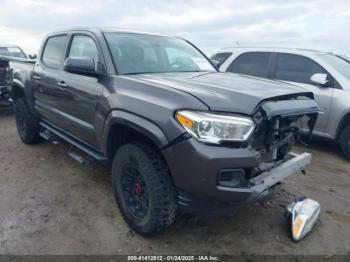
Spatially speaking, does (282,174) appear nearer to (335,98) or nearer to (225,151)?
(225,151)

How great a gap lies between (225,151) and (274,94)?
71cm

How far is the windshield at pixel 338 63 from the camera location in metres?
5.52

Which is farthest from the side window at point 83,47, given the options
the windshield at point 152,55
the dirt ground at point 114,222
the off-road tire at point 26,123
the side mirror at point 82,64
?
the off-road tire at point 26,123

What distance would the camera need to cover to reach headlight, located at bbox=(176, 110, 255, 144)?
234 cm

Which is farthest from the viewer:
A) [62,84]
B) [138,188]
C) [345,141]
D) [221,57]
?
[221,57]

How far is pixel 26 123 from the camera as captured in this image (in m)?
5.54

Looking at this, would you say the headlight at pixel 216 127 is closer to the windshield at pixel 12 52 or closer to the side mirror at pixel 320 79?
the side mirror at pixel 320 79

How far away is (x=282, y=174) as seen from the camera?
2.77m

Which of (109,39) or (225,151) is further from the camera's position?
(109,39)

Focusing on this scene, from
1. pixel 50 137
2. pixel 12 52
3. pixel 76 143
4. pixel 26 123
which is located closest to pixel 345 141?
pixel 76 143

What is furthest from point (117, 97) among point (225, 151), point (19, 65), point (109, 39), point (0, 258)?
point (19, 65)

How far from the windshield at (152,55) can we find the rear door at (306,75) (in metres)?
2.27

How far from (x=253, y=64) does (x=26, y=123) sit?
4.18 m

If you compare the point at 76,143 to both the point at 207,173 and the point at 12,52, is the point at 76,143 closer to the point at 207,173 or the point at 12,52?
the point at 207,173
